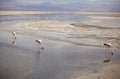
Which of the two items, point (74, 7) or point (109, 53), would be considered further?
point (74, 7)

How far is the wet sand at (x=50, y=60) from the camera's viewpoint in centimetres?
263

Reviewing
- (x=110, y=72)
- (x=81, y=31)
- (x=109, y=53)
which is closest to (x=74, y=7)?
(x=81, y=31)

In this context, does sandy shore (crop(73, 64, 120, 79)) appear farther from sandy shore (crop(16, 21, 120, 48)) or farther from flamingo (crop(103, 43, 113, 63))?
sandy shore (crop(16, 21, 120, 48))

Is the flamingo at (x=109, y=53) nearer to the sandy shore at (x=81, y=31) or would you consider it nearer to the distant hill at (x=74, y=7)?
the sandy shore at (x=81, y=31)

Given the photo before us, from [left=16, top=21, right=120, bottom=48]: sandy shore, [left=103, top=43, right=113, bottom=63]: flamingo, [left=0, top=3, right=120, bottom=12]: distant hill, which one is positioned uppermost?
[left=0, top=3, right=120, bottom=12]: distant hill

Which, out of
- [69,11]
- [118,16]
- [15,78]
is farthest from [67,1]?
[15,78]

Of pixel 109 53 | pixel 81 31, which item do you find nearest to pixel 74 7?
pixel 81 31

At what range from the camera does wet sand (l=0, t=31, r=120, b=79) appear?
2629 mm

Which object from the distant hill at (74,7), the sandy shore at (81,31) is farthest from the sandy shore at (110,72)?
the distant hill at (74,7)

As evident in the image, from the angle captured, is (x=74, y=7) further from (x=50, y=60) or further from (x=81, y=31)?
(x=50, y=60)

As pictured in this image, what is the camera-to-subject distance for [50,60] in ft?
9.22

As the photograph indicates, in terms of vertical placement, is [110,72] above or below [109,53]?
below

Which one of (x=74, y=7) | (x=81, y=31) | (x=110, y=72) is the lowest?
(x=110, y=72)

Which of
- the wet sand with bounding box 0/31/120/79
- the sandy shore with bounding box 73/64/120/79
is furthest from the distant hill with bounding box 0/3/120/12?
the sandy shore with bounding box 73/64/120/79
